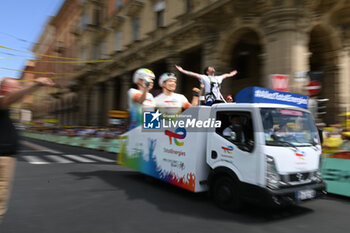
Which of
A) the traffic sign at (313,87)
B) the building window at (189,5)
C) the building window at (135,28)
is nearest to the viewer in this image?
the traffic sign at (313,87)

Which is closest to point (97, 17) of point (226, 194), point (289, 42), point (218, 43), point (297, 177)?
point (218, 43)

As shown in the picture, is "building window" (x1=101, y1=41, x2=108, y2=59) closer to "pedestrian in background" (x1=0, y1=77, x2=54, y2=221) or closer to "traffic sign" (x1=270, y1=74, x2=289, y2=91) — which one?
"traffic sign" (x1=270, y1=74, x2=289, y2=91)

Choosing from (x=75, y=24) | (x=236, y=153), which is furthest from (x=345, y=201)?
(x=75, y=24)

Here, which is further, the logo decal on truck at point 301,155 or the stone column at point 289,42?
the stone column at point 289,42

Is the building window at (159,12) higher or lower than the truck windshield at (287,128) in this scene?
higher

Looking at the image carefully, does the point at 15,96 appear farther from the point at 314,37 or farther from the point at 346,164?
the point at 314,37

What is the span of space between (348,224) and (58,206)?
4.38 metres

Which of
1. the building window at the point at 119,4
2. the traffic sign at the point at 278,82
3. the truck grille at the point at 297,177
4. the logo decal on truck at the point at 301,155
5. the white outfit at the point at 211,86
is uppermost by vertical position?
the building window at the point at 119,4

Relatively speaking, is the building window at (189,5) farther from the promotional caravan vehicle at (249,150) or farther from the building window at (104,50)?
the building window at (104,50)

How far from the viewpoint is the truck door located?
422cm

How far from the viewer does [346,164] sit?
5504 millimetres

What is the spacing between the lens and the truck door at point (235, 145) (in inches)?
166

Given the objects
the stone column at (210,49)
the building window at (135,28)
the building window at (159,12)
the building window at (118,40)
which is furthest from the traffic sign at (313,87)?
the building window at (118,40)

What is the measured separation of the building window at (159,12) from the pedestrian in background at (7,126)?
17.5 metres
